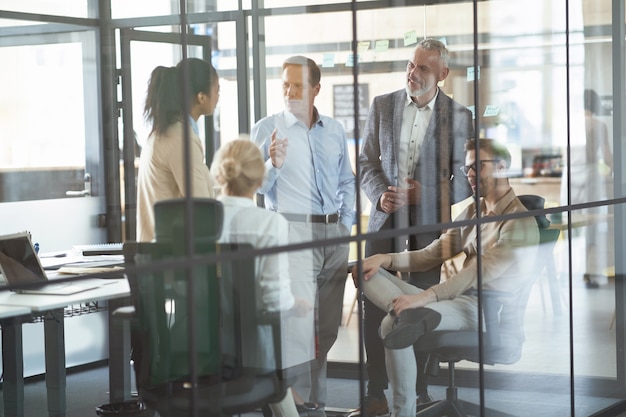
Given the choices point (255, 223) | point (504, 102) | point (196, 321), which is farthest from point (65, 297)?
point (504, 102)

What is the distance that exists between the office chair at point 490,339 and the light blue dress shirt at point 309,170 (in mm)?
741

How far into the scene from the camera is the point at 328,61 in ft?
12.1

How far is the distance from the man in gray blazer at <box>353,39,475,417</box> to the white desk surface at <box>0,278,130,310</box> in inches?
42.8

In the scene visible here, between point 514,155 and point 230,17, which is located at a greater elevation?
point 230,17

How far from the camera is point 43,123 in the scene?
246 inches

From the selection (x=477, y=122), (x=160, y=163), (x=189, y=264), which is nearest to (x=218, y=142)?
(x=160, y=163)

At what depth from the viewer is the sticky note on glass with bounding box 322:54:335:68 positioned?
12.0ft

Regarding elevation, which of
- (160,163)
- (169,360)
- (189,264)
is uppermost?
(160,163)

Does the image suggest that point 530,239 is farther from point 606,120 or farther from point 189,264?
point 189,264

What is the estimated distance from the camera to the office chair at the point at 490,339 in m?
4.12

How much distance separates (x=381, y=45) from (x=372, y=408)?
1318 mm

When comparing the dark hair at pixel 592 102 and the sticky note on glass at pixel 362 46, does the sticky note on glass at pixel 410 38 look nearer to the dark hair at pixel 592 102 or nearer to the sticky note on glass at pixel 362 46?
the sticky note on glass at pixel 362 46

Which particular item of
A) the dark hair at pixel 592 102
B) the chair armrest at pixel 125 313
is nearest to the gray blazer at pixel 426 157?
the chair armrest at pixel 125 313

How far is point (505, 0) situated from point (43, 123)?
9.55 ft
